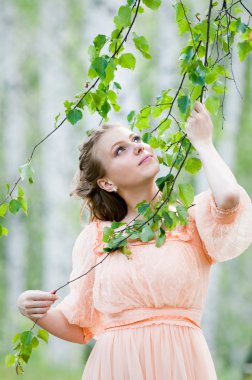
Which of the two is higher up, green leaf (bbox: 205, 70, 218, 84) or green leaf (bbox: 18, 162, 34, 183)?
green leaf (bbox: 205, 70, 218, 84)

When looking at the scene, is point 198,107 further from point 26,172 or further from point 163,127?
point 26,172

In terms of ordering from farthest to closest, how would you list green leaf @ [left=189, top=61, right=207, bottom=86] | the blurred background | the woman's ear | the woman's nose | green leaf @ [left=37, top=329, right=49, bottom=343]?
1. the blurred background
2. the woman's ear
3. the woman's nose
4. green leaf @ [left=37, top=329, right=49, bottom=343]
5. green leaf @ [left=189, top=61, right=207, bottom=86]

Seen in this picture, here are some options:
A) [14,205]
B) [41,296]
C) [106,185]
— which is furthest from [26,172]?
[106,185]

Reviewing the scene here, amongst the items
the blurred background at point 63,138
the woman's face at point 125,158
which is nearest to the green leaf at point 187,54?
the woman's face at point 125,158

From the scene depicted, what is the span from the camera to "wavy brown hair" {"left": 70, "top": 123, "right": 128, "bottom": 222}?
2.63m

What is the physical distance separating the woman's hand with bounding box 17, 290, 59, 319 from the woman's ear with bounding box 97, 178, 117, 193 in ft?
1.34

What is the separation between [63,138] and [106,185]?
6.06 metres

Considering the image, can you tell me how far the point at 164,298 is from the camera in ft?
7.73

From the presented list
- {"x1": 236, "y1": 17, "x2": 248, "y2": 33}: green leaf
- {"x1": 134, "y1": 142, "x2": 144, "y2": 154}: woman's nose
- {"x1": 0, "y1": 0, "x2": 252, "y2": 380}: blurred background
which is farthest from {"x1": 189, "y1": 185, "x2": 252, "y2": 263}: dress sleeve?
{"x1": 0, "y1": 0, "x2": 252, "y2": 380}: blurred background

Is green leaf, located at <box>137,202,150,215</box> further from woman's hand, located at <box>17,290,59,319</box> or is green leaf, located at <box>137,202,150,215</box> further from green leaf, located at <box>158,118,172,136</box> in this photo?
woman's hand, located at <box>17,290,59,319</box>

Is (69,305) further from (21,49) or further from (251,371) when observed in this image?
(21,49)

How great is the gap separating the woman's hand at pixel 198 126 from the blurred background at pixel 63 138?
473 centimetres

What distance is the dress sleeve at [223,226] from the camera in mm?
2248

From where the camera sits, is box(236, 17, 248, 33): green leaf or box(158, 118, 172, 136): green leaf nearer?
box(236, 17, 248, 33): green leaf
